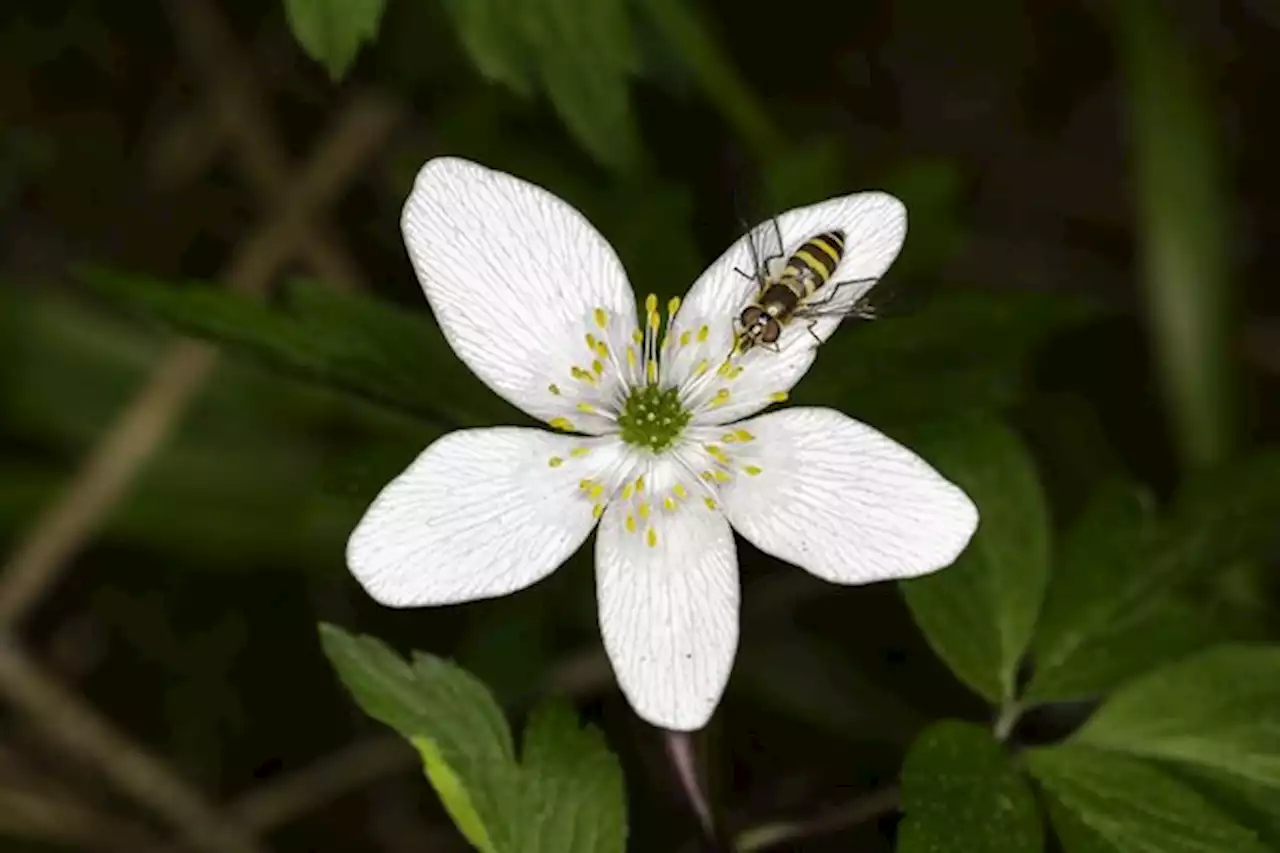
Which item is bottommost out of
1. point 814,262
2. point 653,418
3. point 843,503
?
point 843,503

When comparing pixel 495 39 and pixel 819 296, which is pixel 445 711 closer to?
pixel 819 296

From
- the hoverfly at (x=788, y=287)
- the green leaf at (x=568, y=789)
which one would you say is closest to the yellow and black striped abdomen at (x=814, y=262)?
the hoverfly at (x=788, y=287)

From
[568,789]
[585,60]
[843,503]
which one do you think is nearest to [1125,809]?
[843,503]

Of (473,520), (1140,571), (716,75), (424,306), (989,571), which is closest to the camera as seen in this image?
(473,520)

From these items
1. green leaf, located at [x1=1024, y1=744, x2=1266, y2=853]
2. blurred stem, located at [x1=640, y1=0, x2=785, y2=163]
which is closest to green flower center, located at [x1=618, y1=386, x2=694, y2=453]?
green leaf, located at [x1=1024, y1=744, x2=1266, y2=853]

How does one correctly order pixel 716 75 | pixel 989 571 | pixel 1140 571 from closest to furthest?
pixel 989 571, pixel 1140 571, pixel 716 75

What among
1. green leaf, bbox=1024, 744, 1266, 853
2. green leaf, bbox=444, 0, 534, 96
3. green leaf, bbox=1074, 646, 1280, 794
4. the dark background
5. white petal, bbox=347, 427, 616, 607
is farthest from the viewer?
the dark background

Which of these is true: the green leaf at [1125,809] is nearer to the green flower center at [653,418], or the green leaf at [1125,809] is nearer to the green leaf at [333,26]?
the green flower center at [653,418]

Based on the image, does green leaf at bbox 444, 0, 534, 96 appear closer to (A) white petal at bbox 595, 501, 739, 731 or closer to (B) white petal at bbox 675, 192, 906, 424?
(B) white petal at bbox 675, 192, 906, 424
